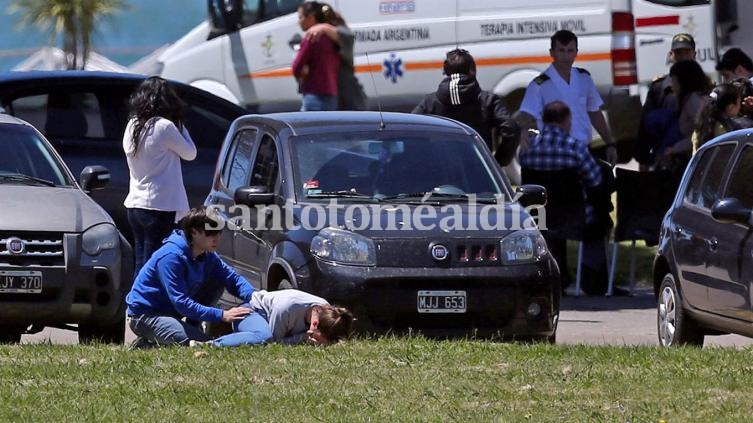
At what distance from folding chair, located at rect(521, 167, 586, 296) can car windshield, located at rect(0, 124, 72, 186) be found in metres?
4.19

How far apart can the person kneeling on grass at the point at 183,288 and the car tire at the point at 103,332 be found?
0.75 meters

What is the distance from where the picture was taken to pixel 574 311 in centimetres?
1418

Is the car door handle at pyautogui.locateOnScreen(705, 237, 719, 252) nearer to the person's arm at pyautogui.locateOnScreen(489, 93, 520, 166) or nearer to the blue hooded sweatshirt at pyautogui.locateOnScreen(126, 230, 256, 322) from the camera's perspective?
the blue hooded sweatshirt at pyautogui.locateOnScreen(126, 230, 256, 322)

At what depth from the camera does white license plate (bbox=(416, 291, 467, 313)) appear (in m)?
10.8

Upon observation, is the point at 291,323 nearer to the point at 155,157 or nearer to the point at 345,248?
the point at 345,248

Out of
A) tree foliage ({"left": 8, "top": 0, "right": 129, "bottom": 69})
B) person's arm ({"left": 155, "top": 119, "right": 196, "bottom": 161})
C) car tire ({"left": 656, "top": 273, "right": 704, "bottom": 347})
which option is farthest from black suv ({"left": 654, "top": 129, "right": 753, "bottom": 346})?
tree foliage ({"left": 8, "top": 0, "right": 129, "bottom": 69})

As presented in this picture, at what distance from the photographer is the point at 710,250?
10.8m

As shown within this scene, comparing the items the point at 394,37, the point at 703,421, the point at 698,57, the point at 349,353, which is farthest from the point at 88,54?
the point at 703,421

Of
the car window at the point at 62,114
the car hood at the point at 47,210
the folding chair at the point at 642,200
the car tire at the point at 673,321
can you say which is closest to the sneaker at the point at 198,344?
the car hood at the point at 47,210

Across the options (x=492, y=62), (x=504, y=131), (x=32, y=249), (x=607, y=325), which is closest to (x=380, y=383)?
(x=32, y=249)

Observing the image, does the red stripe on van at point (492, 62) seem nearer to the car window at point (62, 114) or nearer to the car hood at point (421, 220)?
the car window at point (62, 114)

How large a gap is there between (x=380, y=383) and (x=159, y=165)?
3.98m

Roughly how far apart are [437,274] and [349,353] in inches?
51.0

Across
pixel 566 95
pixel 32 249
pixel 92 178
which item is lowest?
pixel 32 249
